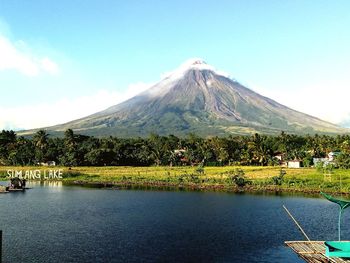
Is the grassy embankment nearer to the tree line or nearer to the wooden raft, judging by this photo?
the tree line

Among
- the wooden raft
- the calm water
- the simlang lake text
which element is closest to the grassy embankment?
the simlang lake text

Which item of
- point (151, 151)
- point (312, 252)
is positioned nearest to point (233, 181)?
point (312, 252)

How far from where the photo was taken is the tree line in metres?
120

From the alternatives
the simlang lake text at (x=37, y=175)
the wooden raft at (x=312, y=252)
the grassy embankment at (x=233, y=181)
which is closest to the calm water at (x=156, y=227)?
the wooden raft at (x=312, y=252)

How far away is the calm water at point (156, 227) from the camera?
98.8 feet

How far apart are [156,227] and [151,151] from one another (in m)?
89.9

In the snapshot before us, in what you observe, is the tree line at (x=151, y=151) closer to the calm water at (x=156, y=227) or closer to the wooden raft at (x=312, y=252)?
the calm water at (x=156, y=227)

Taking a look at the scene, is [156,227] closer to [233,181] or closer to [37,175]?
[233,181]

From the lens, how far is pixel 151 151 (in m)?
129

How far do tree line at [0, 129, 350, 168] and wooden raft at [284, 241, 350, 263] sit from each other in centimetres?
8726

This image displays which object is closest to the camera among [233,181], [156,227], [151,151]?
[156,227]

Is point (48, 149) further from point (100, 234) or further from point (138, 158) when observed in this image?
point (100, 234)

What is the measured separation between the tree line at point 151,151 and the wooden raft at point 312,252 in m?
87.3

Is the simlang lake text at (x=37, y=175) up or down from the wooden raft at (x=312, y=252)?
up
